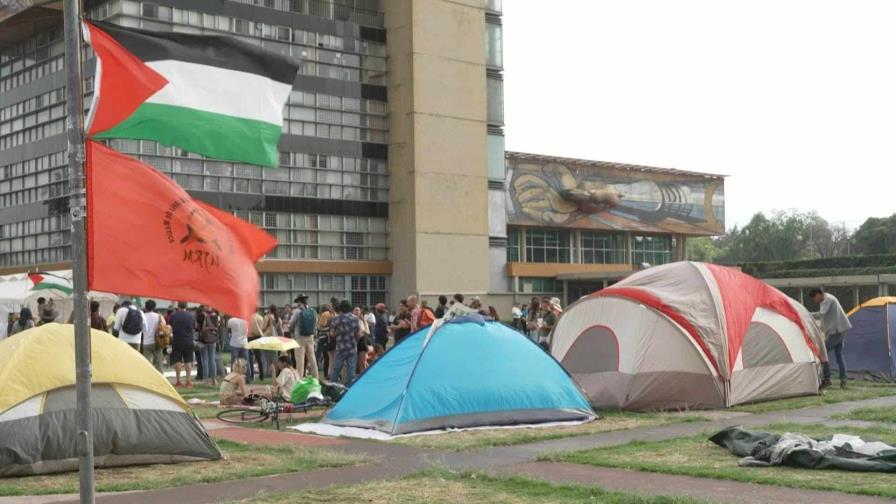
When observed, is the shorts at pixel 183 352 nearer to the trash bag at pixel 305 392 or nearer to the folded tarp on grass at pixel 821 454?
the trash bag at pixel 305 392

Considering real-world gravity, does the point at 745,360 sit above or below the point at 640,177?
below

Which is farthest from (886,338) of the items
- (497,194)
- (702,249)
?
(702,249)

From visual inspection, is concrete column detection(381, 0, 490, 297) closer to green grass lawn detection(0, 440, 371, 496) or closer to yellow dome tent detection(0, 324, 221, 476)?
green grass lawn detection(0, 440, 371, 496)

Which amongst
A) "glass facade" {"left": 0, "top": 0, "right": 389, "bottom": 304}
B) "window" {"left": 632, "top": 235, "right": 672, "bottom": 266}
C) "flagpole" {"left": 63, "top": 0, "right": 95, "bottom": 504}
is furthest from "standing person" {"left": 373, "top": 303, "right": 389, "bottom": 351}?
"window" {"left": 632, "top": 235, "right": 672, "bottom": 266}

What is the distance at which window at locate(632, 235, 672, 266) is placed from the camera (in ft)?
230

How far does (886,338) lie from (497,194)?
3724 centimetres

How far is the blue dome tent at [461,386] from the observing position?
1376cm

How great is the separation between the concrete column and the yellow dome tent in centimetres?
4054

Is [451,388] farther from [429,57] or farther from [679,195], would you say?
[679,195]

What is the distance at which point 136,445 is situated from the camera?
11.0 metres

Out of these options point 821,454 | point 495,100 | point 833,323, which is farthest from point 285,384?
point 495,100

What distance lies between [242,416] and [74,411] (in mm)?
4812

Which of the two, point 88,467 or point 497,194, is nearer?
point 88,467

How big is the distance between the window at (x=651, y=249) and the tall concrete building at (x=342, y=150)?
17.6 meters
